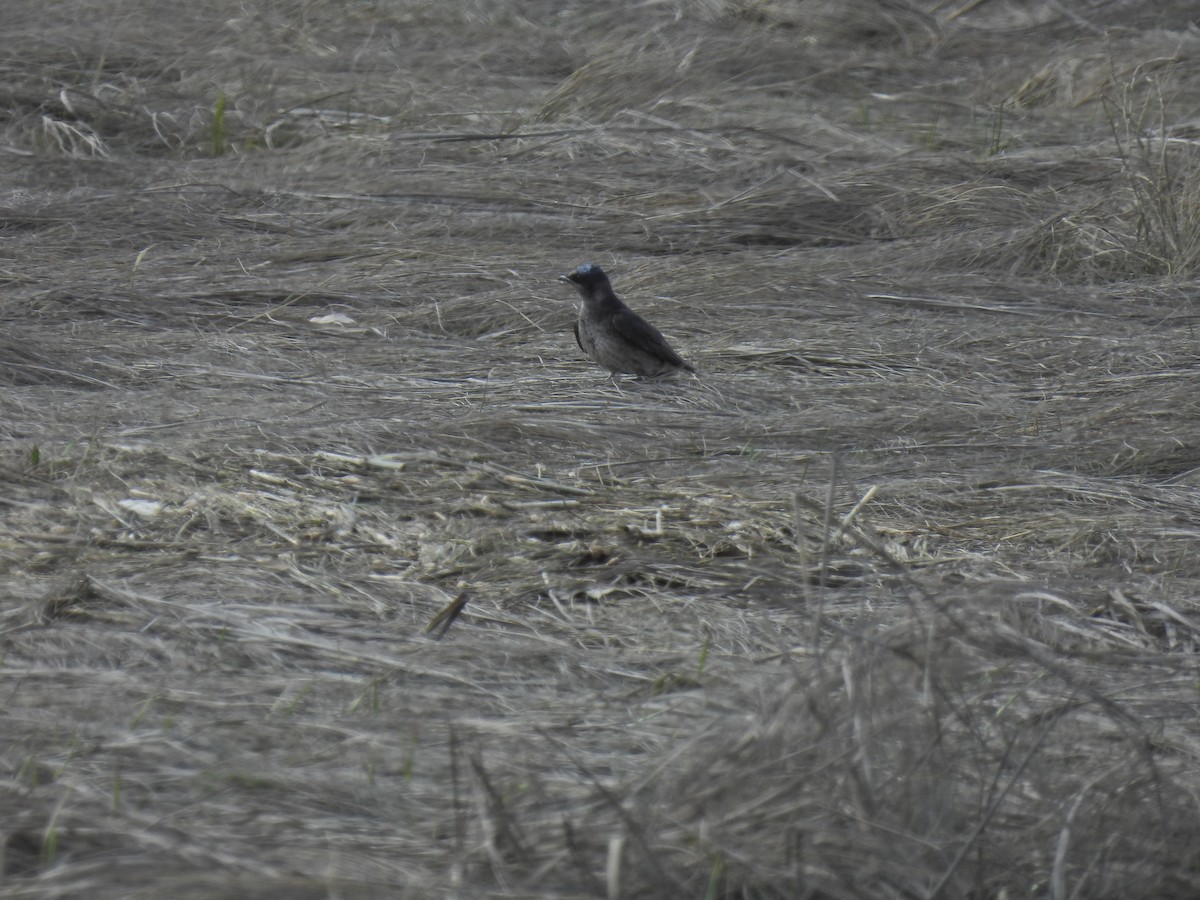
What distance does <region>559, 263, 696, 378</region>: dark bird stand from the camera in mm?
5332

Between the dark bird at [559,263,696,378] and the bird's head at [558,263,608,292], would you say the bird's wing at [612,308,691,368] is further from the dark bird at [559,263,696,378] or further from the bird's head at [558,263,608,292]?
the bird's head at [558,263,608,292]

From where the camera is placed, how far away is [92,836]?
2.30 meters

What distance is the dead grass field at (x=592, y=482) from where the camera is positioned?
236cm

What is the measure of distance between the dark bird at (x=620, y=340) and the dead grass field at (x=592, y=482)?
0.12 m

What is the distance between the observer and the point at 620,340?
211 inches

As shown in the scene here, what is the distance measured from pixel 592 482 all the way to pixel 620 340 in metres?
1.20

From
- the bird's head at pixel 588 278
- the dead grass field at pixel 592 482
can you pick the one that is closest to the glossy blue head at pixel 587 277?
the bird's head at pixel 588 278

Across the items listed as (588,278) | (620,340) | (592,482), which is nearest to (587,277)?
(588,278)

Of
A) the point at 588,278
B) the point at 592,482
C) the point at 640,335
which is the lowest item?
the point at 592,482

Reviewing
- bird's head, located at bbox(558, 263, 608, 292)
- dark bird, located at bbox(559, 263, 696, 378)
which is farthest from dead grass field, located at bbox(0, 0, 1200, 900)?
bird's head, located at bbox(558, 263, 608, 292)

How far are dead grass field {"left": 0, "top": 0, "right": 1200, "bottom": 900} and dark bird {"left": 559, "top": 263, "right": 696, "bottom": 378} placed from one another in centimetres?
12

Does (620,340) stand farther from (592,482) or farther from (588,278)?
(592,482)

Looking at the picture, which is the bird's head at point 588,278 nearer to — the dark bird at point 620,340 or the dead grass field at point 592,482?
the dark bird at point 620,340

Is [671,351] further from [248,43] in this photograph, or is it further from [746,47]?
[248,43]
